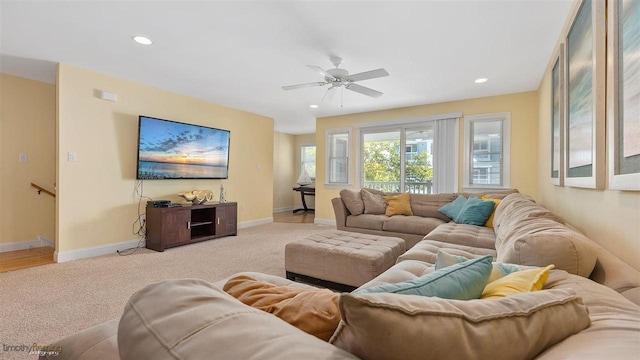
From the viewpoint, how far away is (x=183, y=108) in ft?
14.5

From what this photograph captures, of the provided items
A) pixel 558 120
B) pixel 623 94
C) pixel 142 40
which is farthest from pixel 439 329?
pixel 142 40

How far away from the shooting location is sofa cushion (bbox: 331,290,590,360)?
458 mm

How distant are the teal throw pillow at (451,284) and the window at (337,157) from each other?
5.07 meters

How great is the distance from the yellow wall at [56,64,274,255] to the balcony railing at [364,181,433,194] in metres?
3.32

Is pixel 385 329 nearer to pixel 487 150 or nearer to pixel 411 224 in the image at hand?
pixel 411 224

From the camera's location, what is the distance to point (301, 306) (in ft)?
2.35

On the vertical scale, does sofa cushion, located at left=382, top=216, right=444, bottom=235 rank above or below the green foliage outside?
below

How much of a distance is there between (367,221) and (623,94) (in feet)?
9.75

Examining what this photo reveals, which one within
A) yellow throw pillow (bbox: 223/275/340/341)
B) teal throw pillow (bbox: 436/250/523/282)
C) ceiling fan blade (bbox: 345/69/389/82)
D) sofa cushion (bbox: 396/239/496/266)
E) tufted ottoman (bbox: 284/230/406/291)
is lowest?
tufted ottoman (bbox: 284/230/406/291)

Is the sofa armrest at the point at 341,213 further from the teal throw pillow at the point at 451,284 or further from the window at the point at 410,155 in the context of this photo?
the teal throw pillow at the point at 451,284

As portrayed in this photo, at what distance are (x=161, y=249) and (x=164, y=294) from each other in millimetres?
3676

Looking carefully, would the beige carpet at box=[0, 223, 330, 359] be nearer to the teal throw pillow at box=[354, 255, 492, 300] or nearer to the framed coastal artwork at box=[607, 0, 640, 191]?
the teal throw pillow at box=[354, 255, 492, 300]

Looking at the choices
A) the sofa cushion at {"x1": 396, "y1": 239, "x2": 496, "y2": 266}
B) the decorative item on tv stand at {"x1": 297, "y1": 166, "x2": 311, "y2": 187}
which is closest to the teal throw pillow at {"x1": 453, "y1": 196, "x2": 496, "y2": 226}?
the sofa cushion at {"x1": 396, "y1": 239, "x2": 496, "y2": 266}

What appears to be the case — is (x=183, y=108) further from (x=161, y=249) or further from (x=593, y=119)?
(x=593, y=119)
